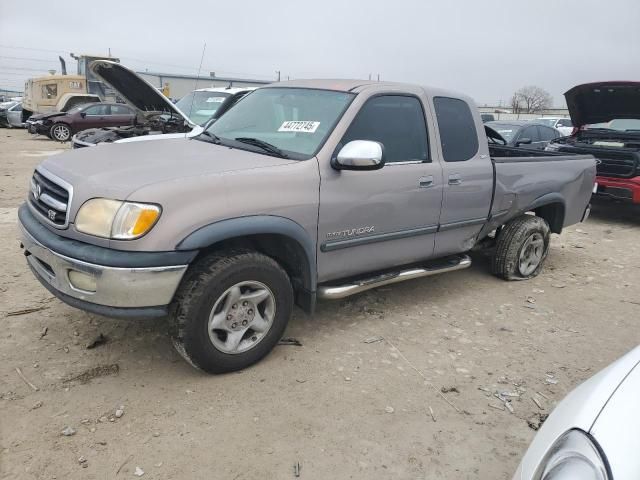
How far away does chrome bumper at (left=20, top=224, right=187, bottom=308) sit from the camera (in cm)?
257

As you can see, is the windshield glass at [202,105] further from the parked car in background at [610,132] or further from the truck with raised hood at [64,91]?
the truck with raised hood at [64,91]

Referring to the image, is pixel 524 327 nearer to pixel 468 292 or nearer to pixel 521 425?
pixel 468 292

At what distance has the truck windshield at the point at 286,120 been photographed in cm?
338

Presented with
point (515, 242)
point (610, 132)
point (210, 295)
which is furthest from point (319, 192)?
point (610, 132)

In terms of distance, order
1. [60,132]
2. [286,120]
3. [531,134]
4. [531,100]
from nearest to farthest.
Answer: [286,120], [531,134], [60,132], [531,100]

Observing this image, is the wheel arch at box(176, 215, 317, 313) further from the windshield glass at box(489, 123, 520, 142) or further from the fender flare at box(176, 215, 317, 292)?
the windshield glass at box(489, 123, 520, 142)

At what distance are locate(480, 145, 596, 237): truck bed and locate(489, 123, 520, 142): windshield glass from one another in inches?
225

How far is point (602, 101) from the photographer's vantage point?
7645mm

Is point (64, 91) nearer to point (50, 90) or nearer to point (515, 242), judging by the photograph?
point (50, 90)

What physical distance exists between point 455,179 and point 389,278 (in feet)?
3.26

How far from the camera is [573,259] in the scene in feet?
19.7

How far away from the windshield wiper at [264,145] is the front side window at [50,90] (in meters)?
21.3

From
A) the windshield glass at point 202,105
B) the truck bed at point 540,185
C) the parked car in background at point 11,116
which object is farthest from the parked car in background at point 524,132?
the parked car in background at point 11,116

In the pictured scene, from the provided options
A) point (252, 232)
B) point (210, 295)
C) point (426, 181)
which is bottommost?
point (210, 295)
